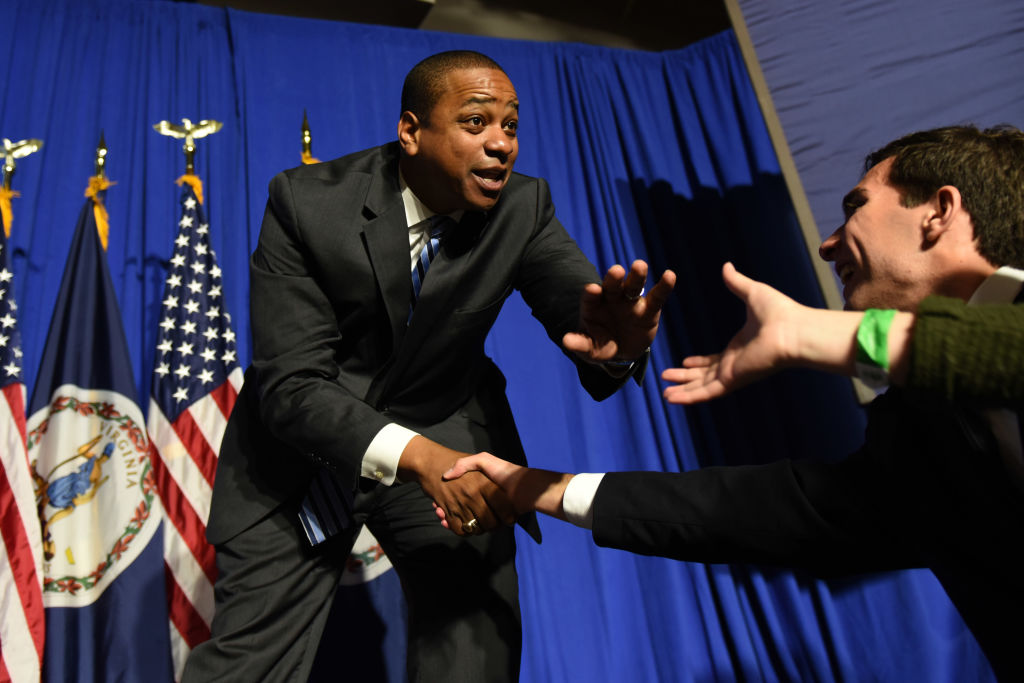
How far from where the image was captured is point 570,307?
1.56 metres

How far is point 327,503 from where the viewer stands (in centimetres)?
159

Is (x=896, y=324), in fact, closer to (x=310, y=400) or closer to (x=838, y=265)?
(x=838, y=265)

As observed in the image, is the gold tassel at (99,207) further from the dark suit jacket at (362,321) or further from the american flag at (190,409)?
the dark suit jacket at (362,321)

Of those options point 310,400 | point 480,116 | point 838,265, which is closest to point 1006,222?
point 838,265

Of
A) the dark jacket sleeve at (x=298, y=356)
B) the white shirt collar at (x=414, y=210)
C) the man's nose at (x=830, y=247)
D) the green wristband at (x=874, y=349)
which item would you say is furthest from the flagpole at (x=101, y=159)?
the green wristband at (x=874, y=349)

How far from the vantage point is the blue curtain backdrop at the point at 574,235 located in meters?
2.82

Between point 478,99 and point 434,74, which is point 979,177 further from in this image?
point 434,74

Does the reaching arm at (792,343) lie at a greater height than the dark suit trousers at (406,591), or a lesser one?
greater

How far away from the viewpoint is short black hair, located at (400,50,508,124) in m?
1.70

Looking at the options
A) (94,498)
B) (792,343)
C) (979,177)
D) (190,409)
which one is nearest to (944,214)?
(979,177)

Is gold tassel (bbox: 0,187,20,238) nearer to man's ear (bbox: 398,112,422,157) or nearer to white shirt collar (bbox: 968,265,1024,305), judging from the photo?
man's ear (bbox: 398,112,422,157)

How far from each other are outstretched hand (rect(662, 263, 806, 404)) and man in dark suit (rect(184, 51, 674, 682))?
43cm

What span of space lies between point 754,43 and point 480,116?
70.3 inches

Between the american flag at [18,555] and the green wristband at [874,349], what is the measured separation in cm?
228
